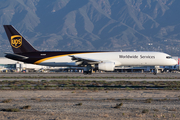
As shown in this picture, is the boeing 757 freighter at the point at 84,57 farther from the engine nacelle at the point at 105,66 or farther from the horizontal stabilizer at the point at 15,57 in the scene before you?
the engine nacelle at the point at 105,66

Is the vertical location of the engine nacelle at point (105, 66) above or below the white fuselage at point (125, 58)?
below

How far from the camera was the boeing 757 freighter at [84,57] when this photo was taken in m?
47.2

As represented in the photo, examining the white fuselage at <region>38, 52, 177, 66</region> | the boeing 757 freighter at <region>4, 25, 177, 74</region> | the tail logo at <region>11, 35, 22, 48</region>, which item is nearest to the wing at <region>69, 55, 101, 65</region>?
the boeing 757 freighter at <region>4, 25, 177, 74</region>

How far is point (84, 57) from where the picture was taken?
47.8 meters

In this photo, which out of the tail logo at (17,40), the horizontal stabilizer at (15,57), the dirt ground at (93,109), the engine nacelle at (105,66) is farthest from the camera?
the tail logo at (17,40)

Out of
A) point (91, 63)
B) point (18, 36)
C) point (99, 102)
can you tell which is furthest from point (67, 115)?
point (18, 36)

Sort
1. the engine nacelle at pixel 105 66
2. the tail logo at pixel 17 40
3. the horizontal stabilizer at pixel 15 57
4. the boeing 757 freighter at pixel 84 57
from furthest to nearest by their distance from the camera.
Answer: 1. the tail logo at pixel 17 40
2. the horizontal stabilizer at pixel 15 57
3. the boeing 757 freighter at pixel 84 57
4. the engine nacelle at pixel 105 66

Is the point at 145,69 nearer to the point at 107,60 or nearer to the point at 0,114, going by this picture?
the point at 107,60

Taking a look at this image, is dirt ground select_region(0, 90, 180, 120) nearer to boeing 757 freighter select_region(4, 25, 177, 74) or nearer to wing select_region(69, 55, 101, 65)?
wing select_region(69, 55, 101, 65)

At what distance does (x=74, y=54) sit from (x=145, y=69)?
123 feet

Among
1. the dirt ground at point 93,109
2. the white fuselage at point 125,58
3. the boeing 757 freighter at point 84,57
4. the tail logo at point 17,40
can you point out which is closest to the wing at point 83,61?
the boeing 757 freighter at point 84,57

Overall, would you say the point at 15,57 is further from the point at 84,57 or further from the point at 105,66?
the point at 105,66

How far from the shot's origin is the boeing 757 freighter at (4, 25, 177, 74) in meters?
47.2

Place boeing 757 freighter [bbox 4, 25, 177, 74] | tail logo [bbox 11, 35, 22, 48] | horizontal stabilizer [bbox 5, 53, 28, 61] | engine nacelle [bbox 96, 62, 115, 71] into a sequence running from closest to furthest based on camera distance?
engine nacelle [bbox 96, 62, 115, 71]
boeing 757 freighter [bbox 4, 25, 177, 74]
horizontal stabilizer [bbox 5, 53, 28, 61]
tail logo [bbox 11, 35, 22, 48]
